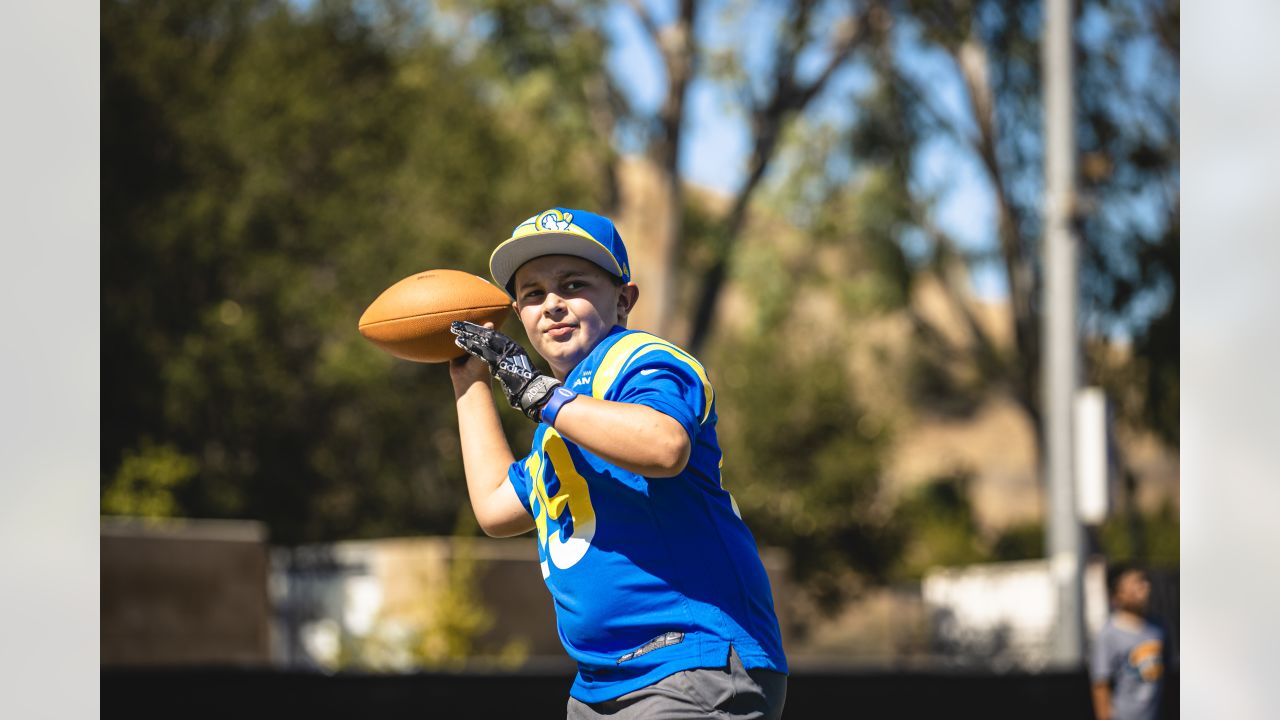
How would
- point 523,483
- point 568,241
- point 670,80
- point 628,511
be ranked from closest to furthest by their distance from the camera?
point 628,511 < point 568,241 < point 523,483 < point 670,80

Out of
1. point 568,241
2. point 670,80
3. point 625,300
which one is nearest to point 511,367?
point 568,241

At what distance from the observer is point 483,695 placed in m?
9.30

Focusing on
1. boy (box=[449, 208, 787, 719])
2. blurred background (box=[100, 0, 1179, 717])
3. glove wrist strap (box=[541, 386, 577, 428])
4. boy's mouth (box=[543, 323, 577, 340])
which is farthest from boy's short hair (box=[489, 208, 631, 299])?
blurred background (box=[100, 0, 1179, 717])

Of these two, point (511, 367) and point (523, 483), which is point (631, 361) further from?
point (523, 483)

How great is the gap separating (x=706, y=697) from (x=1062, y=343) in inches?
433

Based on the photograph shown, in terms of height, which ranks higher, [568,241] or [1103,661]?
[568,241]

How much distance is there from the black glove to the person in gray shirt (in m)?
7.14

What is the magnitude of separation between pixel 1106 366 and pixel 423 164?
1215 cm

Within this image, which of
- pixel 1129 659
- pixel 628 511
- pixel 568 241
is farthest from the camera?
pixel 1129 659

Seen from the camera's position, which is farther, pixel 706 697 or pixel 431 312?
pixel 431 312

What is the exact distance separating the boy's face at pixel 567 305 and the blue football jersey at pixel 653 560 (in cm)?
14

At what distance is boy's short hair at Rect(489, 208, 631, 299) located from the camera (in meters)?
3.36

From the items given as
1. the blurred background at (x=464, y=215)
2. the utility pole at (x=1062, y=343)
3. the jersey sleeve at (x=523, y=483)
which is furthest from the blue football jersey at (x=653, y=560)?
the blurred background at (x=464, y=215)

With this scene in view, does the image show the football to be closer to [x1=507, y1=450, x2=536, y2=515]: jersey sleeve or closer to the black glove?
the black glove
